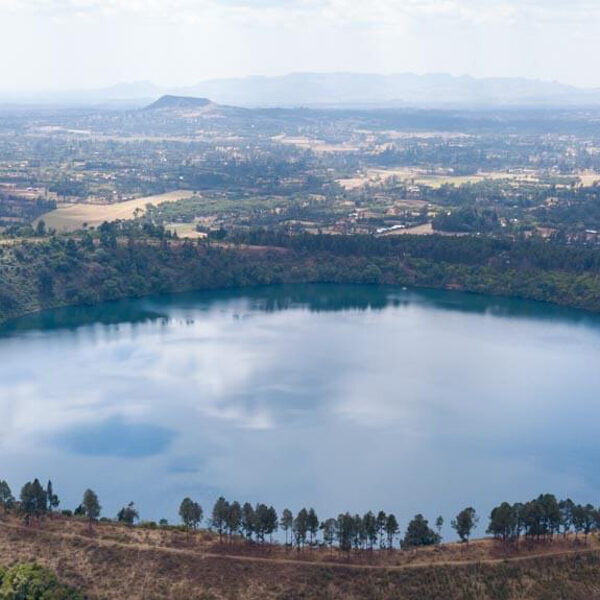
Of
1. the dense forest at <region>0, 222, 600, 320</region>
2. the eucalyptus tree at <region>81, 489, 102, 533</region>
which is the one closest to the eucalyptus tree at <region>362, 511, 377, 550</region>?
the eucalyptus tree at <region>81, 489, 102, 533</region>

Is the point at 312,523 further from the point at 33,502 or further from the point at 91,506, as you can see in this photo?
the point at 33,502

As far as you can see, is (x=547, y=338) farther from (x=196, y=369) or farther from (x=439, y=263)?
(x=196, y=369)

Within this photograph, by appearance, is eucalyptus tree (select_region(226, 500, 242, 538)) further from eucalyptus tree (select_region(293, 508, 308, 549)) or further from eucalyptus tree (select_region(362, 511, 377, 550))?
eucalyptus tree (select_region(362, 511, 377, 550))

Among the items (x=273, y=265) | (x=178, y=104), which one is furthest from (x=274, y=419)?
(x=178, y=104)

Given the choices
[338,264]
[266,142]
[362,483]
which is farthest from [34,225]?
[266,142]

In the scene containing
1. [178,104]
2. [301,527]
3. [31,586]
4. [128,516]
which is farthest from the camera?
[178,104]

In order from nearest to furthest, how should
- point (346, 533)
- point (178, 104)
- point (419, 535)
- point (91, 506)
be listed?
1. point (346, 533)
2. point (419, 535)
3. point (91, 506)
4. point (178, 104)

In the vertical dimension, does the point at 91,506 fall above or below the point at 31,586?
above
